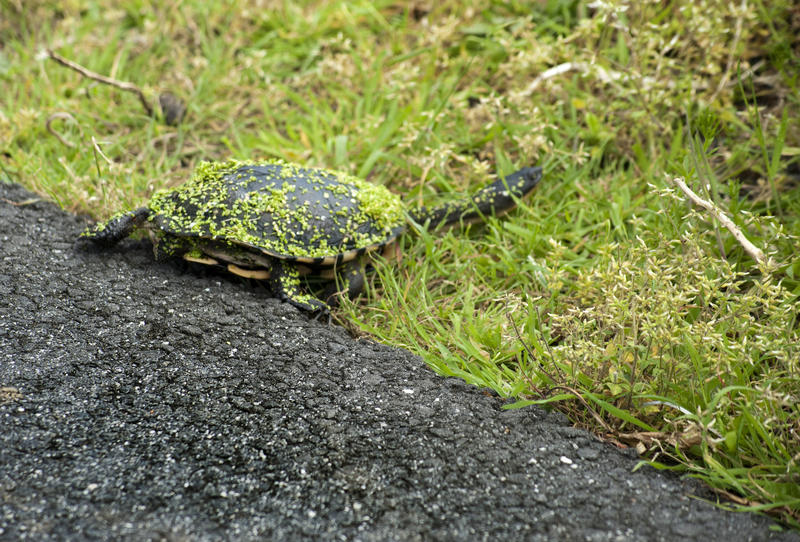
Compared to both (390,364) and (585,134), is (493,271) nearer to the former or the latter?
(390,364)

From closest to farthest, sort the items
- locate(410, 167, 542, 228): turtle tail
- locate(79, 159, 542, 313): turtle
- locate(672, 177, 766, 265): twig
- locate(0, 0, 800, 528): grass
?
locate(0, 0, 800, 528): grass
locate(672, 177, 766, 265): twig
locate(79, 159, 542, 313): turtle
locate(410, 167, 542, 228): turtle tail

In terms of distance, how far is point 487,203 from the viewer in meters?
3.63

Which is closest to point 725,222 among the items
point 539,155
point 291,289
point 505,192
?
point 505,192

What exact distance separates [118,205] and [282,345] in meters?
1.48

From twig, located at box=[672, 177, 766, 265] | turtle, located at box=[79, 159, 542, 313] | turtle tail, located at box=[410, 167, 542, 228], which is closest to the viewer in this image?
twig, located at box=[672, 177, 766, 265]

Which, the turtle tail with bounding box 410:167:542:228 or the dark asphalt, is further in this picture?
the turtle tail with bounding box 410:167:542:228

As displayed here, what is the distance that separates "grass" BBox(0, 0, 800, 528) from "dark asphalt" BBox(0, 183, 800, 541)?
0.78ft

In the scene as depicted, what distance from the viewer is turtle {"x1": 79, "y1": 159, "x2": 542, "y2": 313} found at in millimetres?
2908

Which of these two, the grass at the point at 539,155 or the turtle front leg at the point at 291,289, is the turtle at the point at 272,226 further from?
the grass at the point at 539,155

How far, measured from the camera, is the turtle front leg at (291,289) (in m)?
2.91

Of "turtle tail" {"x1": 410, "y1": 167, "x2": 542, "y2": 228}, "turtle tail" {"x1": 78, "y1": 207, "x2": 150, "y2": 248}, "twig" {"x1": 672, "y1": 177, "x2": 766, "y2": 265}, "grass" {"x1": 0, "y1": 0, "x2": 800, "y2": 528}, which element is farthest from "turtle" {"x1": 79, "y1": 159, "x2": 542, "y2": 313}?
"twig" {"x1": 672, "y1": 177, "x2": 766, "y2": 265}

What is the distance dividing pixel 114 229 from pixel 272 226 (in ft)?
2.41

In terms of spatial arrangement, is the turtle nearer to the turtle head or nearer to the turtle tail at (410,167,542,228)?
the turtle tail at (410,167,542,228)

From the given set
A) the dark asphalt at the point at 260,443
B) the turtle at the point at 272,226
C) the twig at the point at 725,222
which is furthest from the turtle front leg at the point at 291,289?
the twig at the point at 725,222
